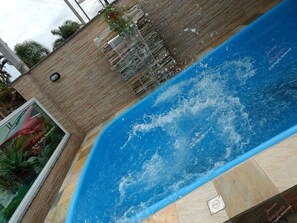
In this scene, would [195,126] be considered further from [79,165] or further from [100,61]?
[100,61]

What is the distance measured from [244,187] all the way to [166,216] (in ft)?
2.67

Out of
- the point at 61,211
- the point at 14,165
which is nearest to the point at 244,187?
the point at 61,211

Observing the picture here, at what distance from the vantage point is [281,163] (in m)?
2.34

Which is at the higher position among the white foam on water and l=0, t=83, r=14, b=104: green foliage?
l=0, t=83, r=14, b=104: green foliage

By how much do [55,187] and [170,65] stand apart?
340 cm

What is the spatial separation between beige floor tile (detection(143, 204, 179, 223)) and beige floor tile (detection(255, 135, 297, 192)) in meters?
0.92

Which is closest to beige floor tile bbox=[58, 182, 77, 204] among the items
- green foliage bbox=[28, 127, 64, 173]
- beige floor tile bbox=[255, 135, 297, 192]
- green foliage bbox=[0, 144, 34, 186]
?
green foliage bbox=[0, 144, 34, 186]

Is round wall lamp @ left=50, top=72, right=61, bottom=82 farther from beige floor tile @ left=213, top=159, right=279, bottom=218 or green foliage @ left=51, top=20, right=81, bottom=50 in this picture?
green foliage @ left=51, top=20, right=81, bottom=50

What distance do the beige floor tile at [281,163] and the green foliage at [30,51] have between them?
2189cm

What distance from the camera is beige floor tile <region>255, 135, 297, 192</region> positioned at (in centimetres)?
218

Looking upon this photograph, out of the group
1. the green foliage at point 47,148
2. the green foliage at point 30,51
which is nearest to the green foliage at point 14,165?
the green foliage at point 47,148

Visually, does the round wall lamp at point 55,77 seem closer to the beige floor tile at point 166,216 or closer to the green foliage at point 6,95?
the beige floor tile at point 166,216

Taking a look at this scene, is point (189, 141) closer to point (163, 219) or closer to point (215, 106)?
point (215, 106)

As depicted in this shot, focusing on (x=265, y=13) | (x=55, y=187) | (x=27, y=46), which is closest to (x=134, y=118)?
(x=55, y=187)
